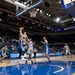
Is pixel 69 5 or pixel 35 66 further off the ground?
pixel 69 5

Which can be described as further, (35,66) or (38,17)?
(38,17)

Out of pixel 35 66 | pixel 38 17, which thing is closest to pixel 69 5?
pixel 35 66

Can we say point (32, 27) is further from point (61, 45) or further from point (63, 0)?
point (63, 0)

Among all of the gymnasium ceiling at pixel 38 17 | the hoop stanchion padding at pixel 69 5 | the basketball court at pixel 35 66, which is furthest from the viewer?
the gymnasium ceiling at pixel 38 17

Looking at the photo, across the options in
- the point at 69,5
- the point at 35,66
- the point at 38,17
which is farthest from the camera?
the point at 38,17

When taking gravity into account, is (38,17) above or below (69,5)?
above

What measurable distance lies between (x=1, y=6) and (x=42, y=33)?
14.9 m

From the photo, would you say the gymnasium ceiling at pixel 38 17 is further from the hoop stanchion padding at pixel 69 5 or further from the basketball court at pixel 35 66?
the hoop stanchion padding at pixel 69 5

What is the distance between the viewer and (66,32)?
31594 millimetres

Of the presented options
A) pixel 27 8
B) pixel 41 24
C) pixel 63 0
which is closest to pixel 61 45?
pixel 41 24

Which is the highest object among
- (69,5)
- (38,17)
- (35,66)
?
(38,17)

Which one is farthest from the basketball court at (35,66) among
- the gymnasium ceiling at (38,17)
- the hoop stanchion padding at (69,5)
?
the gymnasium ceiling at (38,17)

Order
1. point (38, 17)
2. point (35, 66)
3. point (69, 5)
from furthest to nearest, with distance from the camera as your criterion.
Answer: point (38, 17)
point (35, 66)
point (69, 5)

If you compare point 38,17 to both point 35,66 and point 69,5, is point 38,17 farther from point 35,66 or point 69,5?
point 69,5
